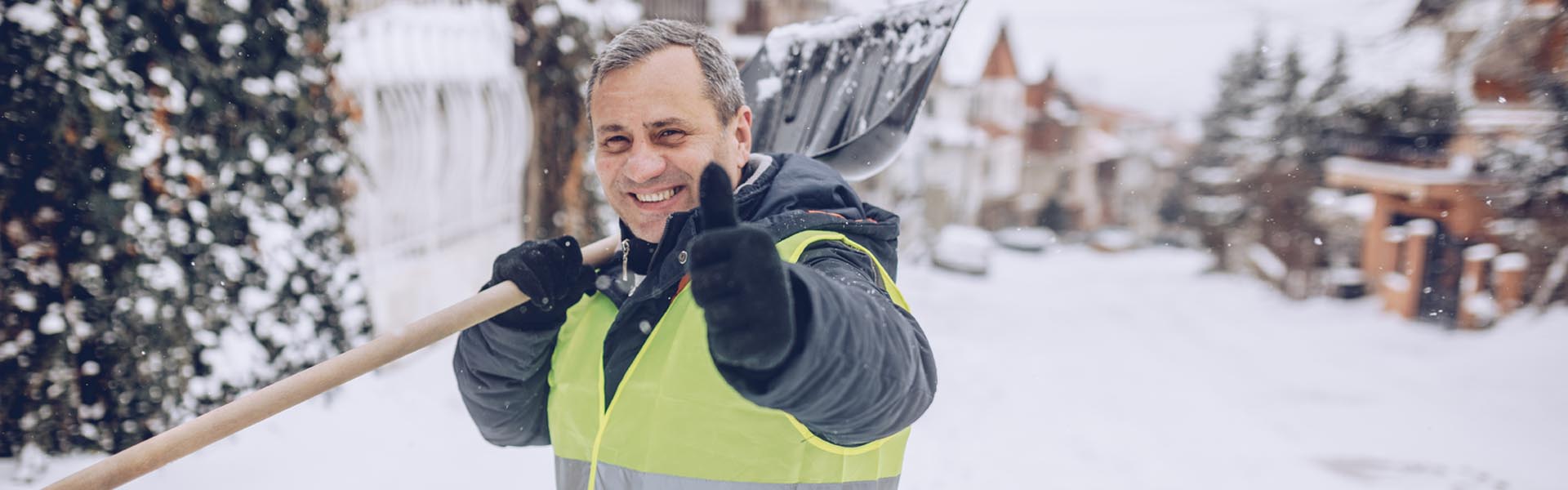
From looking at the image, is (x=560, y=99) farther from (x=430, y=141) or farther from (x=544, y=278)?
(x=544, y=278)

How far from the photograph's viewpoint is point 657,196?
149cm

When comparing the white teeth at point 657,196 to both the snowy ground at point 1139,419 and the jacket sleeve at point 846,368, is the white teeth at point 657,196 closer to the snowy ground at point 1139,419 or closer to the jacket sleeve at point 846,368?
the jacket sleeve at point 846,368

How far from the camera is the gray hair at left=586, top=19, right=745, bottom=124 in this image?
1412 mm

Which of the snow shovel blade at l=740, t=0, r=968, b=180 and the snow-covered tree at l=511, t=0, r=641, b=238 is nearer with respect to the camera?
the snow shovel blade at l=740, t=0, r=968, b=180

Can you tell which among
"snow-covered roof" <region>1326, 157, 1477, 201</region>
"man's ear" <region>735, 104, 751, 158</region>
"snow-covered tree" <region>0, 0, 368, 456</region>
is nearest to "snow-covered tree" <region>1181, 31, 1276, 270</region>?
"snow-covered roof" <region>1326, 157, 1477, 201</region>

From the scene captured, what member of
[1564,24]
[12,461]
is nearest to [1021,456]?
[12,461]

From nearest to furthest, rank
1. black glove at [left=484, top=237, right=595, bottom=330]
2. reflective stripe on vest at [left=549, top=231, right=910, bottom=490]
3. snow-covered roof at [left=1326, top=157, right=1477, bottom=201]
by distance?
reflective stripe on vest at [left=549, top=231, right=910, bottom=490] → black glove at [left=484, top=237, right=595, bottom=330] → snow-covered roof at [left=1326, top=157, right=1477, bottom=201]

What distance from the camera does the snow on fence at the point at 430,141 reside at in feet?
16.1

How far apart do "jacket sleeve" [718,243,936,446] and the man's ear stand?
405 millimetres

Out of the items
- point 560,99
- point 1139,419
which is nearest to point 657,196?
point 560,99

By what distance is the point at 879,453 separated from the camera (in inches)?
54.4

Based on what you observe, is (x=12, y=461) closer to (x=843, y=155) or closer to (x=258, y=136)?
(x=258, y=136)

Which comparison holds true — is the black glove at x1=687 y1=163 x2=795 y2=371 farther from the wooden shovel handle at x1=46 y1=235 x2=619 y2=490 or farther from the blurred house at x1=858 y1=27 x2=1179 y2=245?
the blurred house at x1=858 y1=27 x2=1179 y2=245

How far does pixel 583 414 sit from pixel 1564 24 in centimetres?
760
